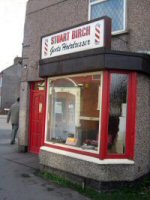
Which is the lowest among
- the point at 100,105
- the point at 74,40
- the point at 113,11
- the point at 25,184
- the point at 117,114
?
the point at 25,184

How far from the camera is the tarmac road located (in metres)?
6.34

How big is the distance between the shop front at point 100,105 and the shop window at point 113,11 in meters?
1.41

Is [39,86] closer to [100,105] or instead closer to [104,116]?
[100,105]

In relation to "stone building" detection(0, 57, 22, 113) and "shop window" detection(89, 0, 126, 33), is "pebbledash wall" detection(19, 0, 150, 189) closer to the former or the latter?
"shop window" detection(89, 0, 126, 33)

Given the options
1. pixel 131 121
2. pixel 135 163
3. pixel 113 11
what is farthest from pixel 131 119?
pixel 113 11

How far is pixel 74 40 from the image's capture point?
23.9 ft

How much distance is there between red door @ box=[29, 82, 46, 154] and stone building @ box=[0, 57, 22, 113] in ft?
126

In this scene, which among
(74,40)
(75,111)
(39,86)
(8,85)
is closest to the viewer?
(74,40)

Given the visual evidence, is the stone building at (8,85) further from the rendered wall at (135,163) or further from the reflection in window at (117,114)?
the reflection in window at (117,114)

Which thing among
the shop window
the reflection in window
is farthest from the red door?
the reflection in window

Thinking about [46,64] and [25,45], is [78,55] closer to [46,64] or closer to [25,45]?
[46,64]

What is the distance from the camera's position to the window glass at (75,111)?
713 centimetres

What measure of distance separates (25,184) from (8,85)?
4367cm

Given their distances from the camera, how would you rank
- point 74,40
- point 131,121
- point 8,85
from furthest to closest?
point 8,85, point 74,40, point 131,121
